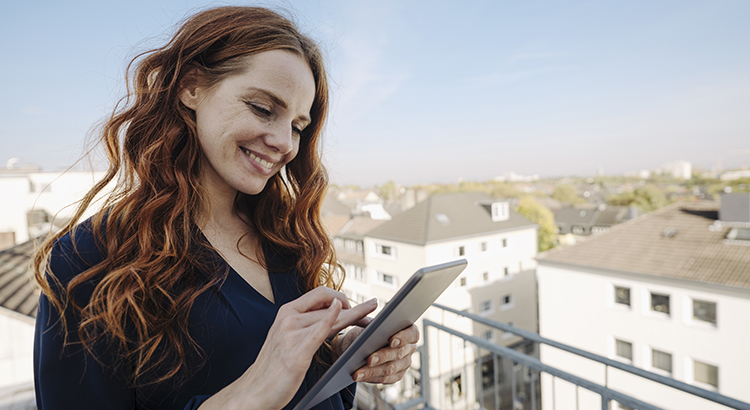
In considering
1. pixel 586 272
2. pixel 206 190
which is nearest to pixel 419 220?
pixel 586 272

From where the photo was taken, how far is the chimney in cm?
925

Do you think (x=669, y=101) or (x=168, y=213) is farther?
(x=669, y=101)

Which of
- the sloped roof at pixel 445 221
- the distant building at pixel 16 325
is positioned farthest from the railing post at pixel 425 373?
the sloped roof at pixel 445 221

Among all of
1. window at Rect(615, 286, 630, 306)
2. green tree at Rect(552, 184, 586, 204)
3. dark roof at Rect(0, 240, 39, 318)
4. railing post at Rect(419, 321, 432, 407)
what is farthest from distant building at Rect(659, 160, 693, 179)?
dark roof at Rect(0, 240, 39, 318)

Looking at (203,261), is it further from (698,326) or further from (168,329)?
(698,326)

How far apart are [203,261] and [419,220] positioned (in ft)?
48.1

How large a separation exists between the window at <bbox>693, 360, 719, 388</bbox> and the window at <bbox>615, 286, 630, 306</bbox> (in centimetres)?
211

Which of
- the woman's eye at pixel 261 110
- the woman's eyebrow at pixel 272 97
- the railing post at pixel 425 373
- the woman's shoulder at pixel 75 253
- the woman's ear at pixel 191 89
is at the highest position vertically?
the woman's ear at pixel 191 89

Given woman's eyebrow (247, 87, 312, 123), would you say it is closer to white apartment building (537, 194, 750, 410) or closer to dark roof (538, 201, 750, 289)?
white apartment building (537, 194, 750, 410)

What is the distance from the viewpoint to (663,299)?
32.1 feet

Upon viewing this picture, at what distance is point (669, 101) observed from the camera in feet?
60.4

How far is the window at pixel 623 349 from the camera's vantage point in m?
11.1

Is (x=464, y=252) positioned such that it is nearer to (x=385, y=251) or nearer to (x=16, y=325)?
(x=385, y=251)

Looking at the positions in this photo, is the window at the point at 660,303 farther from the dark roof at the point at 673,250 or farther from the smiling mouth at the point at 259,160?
the smiling mouth at the point at 259,160
